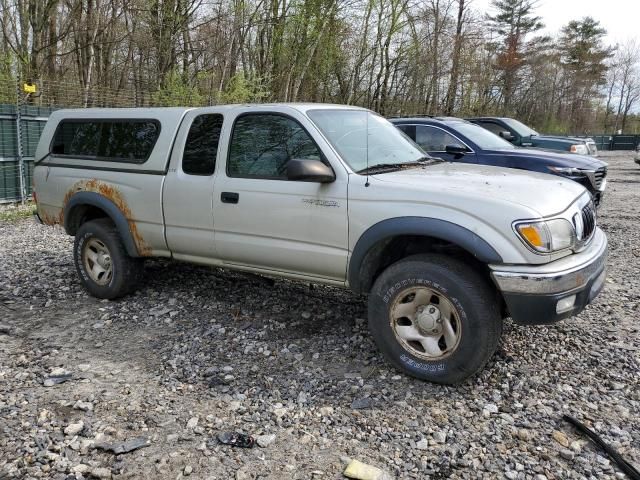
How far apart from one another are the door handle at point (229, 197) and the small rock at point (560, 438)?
106 inches

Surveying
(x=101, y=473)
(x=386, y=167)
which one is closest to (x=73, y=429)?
(x=101, y=473)

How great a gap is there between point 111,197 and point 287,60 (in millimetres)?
17624

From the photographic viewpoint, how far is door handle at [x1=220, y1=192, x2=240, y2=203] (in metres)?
4.17

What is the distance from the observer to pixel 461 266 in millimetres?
3318

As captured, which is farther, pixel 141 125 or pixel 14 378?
pixel 141 125

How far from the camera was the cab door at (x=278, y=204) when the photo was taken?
3.75 m

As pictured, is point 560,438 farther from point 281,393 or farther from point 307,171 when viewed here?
point 307,171

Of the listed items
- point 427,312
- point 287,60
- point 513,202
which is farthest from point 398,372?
point 287,60

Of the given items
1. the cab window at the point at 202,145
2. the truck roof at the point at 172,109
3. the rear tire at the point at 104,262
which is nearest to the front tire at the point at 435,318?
the truck roof at the point at 172,109

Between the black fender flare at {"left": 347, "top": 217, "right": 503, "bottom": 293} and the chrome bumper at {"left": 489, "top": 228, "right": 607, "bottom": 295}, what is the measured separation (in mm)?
101

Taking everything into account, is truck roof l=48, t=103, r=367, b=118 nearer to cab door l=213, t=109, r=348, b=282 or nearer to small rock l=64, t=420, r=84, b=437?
cab door l=213, t=109, r=348, b=282

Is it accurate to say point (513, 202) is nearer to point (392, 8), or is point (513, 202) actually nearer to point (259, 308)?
point (259, 308)

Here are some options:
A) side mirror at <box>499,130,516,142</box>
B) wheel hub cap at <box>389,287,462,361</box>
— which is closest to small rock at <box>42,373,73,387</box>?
wheel hub cap at <box>389,287,462,361</box>

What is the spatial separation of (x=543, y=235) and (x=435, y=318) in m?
0.83
